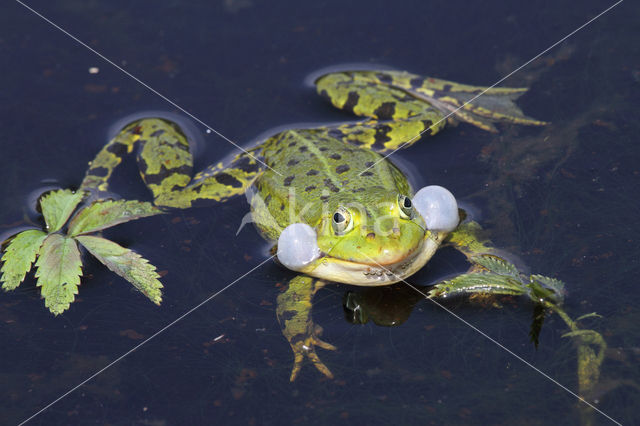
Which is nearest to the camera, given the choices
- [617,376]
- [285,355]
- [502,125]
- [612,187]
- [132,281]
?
[617,376]

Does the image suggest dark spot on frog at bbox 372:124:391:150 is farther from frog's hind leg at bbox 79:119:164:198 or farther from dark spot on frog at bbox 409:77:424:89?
frog's hind leg at bbox 79:119:164:198

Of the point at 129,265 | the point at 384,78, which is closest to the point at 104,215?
the point at 129,265

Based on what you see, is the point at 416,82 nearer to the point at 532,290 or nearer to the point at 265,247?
the point at 265,247

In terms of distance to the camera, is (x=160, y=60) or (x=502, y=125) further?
(x=160, y=60)

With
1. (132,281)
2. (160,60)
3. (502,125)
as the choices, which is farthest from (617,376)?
(160,60)

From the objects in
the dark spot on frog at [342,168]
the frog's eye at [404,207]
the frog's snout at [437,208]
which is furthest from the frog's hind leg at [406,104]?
the frog's eye at [404,207]

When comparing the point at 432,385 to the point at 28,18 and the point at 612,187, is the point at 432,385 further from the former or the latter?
the point at 28,18

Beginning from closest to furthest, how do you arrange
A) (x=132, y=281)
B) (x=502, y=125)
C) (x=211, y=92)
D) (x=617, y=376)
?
(x=617, y=376) < (x=132, y=281) < (x=502, y=125) < (x=211, y=92)

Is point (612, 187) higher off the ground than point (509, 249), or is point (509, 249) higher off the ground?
point (612, 187)
